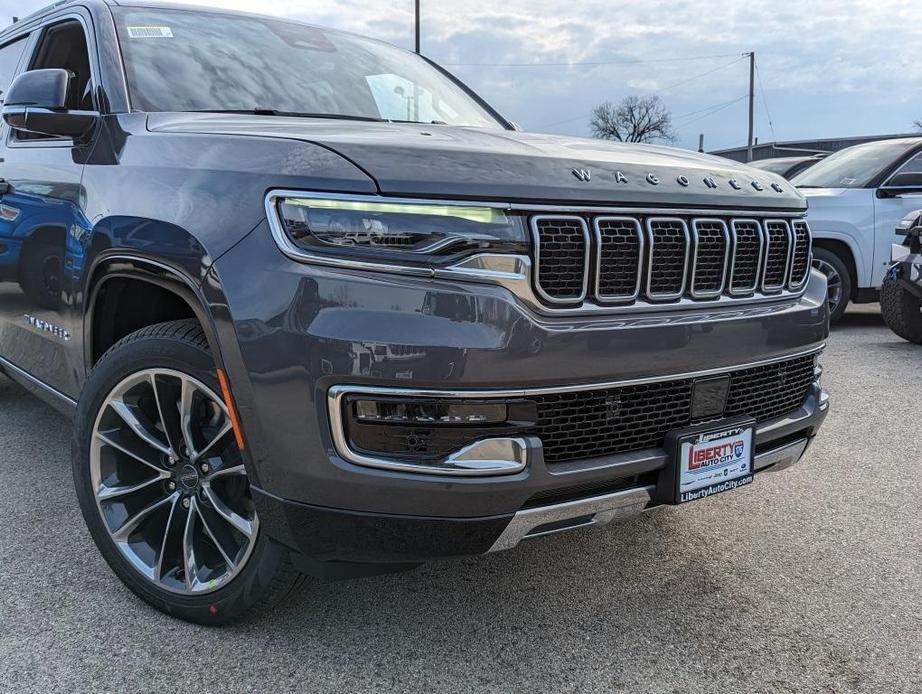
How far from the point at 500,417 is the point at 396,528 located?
0.37 metres

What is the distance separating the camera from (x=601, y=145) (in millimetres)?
2621

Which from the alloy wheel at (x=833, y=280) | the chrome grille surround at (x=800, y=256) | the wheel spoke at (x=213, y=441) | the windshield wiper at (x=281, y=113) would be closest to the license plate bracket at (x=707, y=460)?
the chrome grille surround at (x=800, y=256)

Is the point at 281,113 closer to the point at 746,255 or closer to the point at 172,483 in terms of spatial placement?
the point at 172,483

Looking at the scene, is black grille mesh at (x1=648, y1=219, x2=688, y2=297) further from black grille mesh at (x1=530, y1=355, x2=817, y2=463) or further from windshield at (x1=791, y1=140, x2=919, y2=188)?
windshield at (x1=791, y1=140, x2=919, y2=188)

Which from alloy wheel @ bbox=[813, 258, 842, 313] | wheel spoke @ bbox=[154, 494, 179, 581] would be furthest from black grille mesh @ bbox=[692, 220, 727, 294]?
alloy wheel @ bbox=[813, 258, 842, 313]

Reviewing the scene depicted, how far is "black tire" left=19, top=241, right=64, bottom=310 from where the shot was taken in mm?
2795

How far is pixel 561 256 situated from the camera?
197cm

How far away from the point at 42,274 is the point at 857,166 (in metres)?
7.17

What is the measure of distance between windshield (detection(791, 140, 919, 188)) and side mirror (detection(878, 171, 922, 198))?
0.15m

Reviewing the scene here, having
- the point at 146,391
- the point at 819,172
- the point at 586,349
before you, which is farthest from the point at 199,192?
the point at 819,172

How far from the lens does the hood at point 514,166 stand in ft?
6.24

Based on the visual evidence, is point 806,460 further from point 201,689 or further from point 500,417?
point 201,689

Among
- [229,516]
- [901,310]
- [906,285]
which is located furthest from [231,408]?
[901,310]

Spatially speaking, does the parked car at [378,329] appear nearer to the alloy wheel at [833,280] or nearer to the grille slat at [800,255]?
the grille slat at [800,255]
